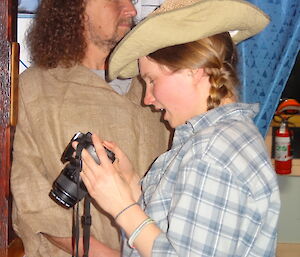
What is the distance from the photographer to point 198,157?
0.89 m

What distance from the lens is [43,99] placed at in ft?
4.74

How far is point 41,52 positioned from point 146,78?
1.91 ft

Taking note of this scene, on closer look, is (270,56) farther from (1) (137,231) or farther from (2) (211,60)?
(1) (137,231)

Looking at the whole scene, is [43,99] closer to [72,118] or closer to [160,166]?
[72,118]

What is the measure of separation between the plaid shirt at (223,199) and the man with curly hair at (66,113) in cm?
54

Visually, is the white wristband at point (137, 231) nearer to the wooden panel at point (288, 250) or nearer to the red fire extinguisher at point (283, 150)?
the red fire extinguisher at point (283, 150)

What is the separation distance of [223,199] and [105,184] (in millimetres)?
244

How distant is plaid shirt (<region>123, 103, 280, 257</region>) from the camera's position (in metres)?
0.87

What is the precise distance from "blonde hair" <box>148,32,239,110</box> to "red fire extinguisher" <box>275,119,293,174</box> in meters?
1.39

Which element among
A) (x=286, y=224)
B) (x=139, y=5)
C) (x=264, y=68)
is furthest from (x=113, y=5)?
(x=286, y=224)

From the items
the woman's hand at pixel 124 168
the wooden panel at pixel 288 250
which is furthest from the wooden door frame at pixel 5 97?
the wooden panel at pixel 288 250

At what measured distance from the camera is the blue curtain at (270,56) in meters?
1.63

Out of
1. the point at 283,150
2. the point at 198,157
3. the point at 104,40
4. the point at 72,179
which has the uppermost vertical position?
the point at 104,40

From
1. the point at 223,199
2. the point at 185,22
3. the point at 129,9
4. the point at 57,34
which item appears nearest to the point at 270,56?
the point at 129,9
